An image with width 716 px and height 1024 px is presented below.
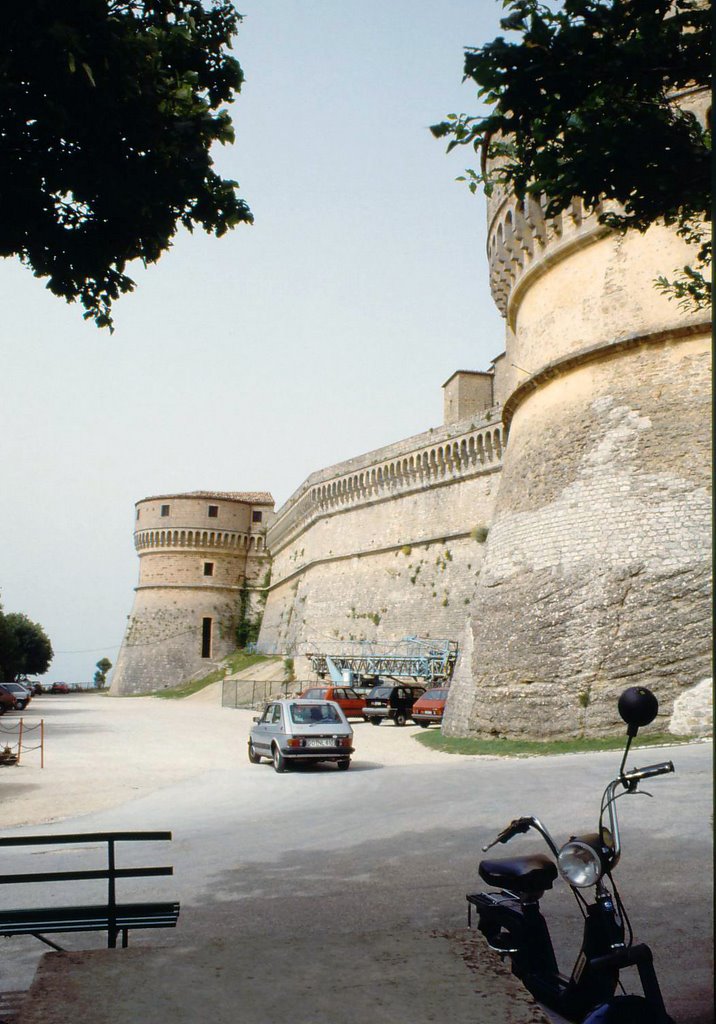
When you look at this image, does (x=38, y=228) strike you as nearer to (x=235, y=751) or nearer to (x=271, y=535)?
(x=235, y=751)

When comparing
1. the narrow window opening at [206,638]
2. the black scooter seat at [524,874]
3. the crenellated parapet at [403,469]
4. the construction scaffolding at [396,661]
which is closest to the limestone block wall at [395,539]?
the crenellated parapet at [403,469]

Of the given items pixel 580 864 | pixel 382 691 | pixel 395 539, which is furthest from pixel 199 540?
pixel 580 864

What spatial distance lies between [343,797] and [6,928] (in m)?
7.46

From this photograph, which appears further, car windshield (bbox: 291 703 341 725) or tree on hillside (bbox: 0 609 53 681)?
tree on hillside (bbox: 0 609 53 681)

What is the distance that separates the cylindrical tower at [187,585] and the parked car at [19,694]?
18320 millimetres

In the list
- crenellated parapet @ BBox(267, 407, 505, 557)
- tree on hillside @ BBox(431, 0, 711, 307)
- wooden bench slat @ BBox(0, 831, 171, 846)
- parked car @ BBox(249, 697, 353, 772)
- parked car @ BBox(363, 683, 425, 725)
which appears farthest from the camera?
crenellated parapet @ BBox(267, 407, 505, 557)

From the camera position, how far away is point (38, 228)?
20.0 ft

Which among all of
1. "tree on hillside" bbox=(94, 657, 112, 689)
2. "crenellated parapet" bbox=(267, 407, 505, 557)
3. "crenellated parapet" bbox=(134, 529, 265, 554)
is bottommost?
"tree on hillside" bbox=(94, 657, 112, 689)

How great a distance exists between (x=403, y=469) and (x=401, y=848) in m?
32.0

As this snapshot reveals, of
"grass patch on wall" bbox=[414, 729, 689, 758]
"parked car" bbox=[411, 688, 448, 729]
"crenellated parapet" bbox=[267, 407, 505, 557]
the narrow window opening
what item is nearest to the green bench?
"grass patch on wall" bbox=[414, 729, 689, 758]

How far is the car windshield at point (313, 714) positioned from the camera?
15.2 meters

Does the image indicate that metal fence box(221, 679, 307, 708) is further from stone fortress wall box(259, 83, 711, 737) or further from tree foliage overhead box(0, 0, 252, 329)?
tree foliage overhead box(0, 0, 252, 329)

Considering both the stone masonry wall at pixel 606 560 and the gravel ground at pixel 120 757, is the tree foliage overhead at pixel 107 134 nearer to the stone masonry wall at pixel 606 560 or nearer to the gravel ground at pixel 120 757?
the gravel ground at pixel 120 757

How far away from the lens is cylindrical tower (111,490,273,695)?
193 ft
